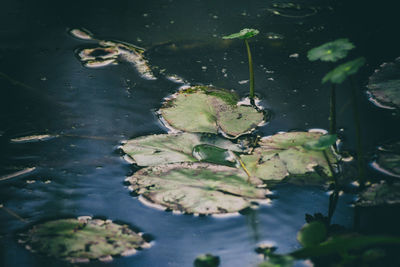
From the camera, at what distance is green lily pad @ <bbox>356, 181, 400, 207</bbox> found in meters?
1.15

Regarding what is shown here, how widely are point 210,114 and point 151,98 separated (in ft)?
0.97

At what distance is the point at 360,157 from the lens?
124 centimetres

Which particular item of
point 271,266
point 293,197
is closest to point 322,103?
point 293,197

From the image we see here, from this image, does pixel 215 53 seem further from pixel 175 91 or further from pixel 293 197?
pixel 293 197

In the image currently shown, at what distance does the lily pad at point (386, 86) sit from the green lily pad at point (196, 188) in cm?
67

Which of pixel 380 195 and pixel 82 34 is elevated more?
pixel 82 34

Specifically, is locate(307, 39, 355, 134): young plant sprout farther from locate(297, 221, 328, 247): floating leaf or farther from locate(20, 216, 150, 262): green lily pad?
locate(20, 216, 150, 262): green lily pad

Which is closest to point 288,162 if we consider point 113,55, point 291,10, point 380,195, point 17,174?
point 380,195

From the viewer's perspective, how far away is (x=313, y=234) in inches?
41.6

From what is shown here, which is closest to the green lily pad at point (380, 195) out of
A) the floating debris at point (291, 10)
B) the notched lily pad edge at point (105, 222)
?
the notched lily pad edge at point (105, 222)

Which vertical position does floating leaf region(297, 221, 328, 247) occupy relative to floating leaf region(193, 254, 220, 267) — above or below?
above

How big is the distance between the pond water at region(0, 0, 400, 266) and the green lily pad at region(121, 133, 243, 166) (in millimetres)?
63

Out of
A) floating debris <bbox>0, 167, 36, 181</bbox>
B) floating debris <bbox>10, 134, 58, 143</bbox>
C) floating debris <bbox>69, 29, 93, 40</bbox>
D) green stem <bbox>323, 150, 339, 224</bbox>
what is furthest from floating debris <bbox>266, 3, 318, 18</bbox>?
floating debris <bbox>0, 167, 36, 181</bbox>

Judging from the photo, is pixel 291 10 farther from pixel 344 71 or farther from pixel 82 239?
pixel 82 239
